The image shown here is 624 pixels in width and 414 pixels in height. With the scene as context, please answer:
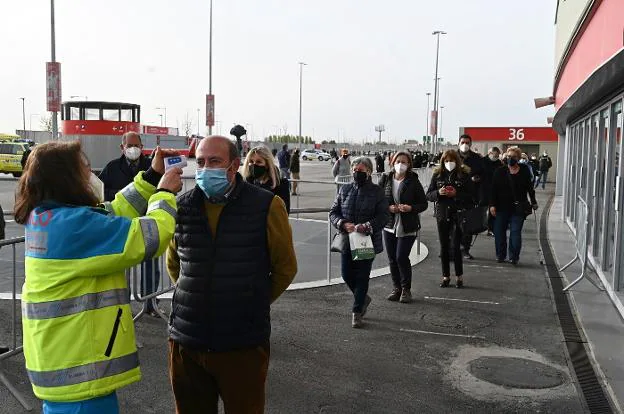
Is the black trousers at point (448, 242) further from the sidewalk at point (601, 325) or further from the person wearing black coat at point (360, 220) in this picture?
the person wearing black coat at point (360, 220)

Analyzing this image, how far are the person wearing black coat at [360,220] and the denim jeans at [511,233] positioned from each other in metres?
4.23

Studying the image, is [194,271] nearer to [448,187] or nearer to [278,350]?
[278,350]

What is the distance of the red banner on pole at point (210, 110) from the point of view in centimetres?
2863

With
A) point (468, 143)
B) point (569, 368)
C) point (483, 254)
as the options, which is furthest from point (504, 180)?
point (569, 368)

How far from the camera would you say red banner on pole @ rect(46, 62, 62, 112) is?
16.8 metres

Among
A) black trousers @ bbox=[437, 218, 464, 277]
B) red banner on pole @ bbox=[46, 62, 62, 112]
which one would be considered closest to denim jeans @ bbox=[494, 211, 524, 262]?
black trousers @ bbox=[437, 218, 464, 277]

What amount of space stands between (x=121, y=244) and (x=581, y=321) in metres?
5.90

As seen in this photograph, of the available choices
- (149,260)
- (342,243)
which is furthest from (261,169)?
(149,260)

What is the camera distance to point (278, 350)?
584 centimetres

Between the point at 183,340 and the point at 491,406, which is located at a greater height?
the point at 183,340

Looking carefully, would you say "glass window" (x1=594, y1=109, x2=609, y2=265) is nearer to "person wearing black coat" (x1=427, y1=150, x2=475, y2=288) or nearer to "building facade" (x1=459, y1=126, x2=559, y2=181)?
"person wearing black coat" (x1=427, y1=150, x2=475, y2=288)

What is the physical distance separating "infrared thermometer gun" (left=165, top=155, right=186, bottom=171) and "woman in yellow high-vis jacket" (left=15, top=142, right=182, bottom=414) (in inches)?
16.5

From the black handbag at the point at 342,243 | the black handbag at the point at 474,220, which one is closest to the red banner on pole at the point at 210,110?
the black handbag at the point at 474,220

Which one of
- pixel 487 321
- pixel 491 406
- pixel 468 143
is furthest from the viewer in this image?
pixel 468 143
